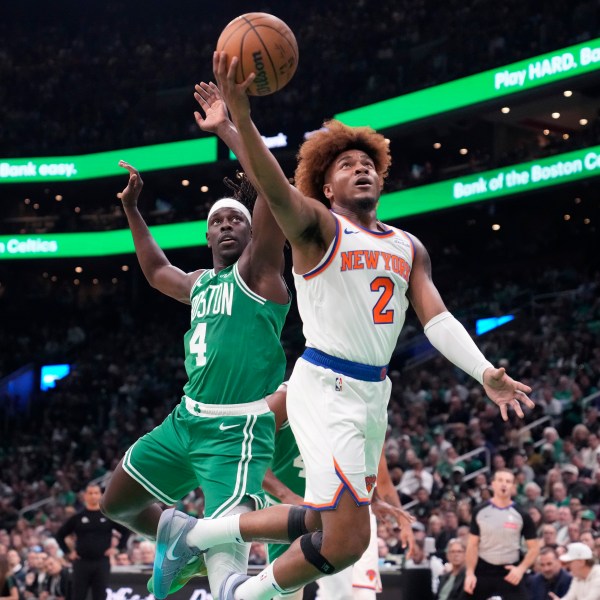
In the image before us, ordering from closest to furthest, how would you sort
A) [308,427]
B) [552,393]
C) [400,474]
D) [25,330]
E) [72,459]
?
[308,427]
[400,474]
[552,393]
[72,459]
[25,330]

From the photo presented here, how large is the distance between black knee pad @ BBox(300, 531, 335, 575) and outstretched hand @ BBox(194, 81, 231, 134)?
228 centimetres

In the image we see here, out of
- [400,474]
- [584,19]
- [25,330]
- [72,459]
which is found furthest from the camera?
[25,330]

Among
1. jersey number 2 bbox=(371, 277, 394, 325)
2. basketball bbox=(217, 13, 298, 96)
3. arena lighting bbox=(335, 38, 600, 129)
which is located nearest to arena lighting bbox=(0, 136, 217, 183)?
arena lighting bbox=(335, 38, 600, 129)

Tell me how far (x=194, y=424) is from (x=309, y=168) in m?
1.69

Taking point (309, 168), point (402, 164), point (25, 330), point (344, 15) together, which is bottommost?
point (309, 168)

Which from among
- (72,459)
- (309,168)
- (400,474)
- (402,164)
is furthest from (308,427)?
(402,164)

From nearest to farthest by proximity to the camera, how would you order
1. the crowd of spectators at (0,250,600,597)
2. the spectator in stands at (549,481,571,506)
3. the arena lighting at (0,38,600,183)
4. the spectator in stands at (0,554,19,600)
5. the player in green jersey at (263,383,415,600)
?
1. the player in green jersey at (263,383,415,600)
2. the spectator in stands at (0,554,19,600)
3. the spectator in stands at (549,481,571,506)
4. the crowd of spectators at (0,250,600,597)
5. the arena lighting at (0,38,600,183)

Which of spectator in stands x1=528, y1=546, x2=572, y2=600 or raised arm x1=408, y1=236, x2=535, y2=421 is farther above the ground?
raised arm x1=408, y1=236, x2=535, y2=421

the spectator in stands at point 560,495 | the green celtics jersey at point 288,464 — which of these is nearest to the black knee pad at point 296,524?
the green celtics jersey at point 288,464

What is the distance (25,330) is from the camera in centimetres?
3531

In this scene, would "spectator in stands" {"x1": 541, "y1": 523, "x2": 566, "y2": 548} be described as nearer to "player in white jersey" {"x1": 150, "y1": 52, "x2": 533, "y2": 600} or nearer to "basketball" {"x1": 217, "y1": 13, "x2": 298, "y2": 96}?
"player in white jersey" {"x1": 150, "y1": 52, "x2": 533, "y2": 600}

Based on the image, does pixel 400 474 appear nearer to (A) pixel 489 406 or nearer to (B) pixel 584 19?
(A) pixel 489 406

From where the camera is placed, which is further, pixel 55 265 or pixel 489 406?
pixel 55 265

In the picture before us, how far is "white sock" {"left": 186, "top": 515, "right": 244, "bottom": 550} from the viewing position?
6027 millimetres
